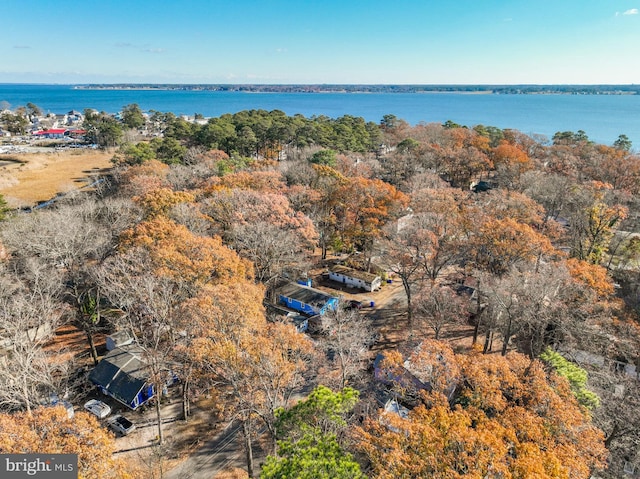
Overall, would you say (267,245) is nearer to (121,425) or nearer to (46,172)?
(121,425)

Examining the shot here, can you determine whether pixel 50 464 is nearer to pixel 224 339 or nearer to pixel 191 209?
pixel 224 339

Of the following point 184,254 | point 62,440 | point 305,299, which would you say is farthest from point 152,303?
point 305,299

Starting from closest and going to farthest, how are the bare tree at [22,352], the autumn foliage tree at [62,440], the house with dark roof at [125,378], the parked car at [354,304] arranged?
the autumn foliage tree at [62,440]
the bare tree at [22,352]
the house with dark roof at [125,378]
the parked car at [354,304]

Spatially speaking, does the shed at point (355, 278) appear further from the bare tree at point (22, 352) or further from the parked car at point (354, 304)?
the bare tree at point (22, 352)

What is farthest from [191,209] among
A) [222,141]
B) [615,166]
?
[615,166]

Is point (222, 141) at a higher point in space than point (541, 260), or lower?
higher

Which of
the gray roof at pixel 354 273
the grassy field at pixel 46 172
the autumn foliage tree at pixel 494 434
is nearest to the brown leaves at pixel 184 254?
the autumn foliage tree at pixel 494 434
